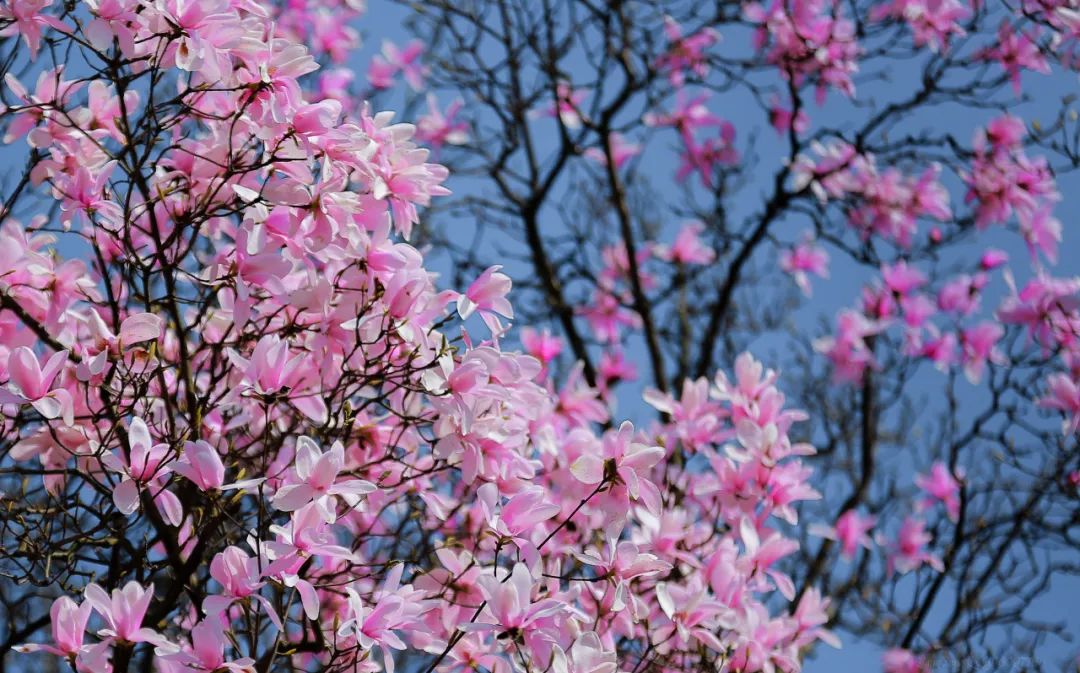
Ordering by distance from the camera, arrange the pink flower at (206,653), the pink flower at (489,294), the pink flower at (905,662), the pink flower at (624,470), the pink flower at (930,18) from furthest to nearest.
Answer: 1. the pink flower at (930,18)
2. the pink flower at (905,662)
3. the pink flower at (489,294)
4. the pink flower at (624,470)
5. the pink flower at (206,653)

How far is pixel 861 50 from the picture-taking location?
552 cm

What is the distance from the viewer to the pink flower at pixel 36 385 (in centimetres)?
196

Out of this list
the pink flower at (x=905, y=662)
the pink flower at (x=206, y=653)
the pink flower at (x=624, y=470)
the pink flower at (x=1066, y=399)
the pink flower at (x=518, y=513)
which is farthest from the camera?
the pink flower at (x=905, y=662)

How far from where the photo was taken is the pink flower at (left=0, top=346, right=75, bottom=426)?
6.41 feet

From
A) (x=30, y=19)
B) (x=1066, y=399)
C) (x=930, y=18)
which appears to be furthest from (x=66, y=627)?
(x=930, y=18)

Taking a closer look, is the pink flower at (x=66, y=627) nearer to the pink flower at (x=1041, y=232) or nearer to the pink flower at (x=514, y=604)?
the pink flower at (x=514, y=604)

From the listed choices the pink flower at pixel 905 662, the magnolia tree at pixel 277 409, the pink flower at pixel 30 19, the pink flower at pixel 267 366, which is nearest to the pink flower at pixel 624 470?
the magnolia tree at pixel 277 409

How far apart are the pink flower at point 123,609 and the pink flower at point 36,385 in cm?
35

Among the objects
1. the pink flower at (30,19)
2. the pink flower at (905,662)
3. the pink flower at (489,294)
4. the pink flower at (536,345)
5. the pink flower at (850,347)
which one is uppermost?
the pink flower at (30,19)

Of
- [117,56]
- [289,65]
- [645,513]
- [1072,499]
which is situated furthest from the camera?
[1072,499]

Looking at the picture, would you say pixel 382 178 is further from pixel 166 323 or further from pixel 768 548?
pixel 768 548

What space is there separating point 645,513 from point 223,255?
4.09 feet

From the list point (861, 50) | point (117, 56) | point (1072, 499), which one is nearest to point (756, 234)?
point (861, 50)

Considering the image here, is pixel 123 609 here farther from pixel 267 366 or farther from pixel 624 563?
pixel 624 563
